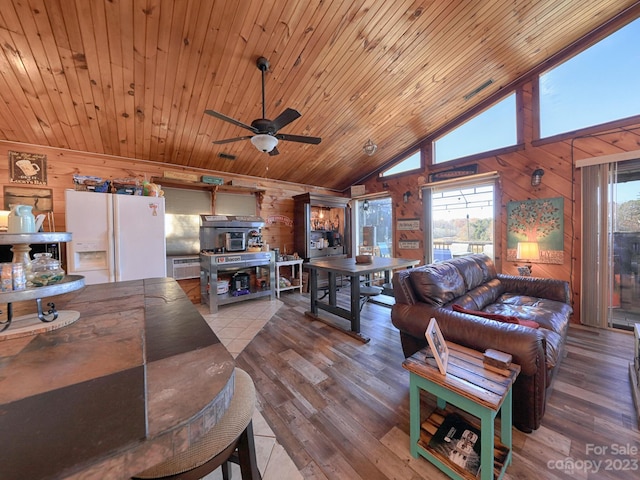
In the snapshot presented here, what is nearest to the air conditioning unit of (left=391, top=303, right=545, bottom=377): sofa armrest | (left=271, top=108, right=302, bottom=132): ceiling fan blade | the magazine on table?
(left=271, top=108, right=302, bottom=132): ceiling fan blade

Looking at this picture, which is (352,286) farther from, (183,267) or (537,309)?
(183,267)

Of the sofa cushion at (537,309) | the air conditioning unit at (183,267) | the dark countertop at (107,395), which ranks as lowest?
the sofa cushion at (537,309)

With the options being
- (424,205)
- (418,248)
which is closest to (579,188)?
(424,205)

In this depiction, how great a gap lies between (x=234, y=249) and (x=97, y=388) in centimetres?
381

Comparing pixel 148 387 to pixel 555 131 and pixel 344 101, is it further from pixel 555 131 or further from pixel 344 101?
pixel 555 131

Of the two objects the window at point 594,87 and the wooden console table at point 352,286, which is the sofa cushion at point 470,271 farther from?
the window at point 594,87

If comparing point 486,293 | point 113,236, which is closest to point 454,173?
point 486,293

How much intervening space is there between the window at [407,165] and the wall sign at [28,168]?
5675mm

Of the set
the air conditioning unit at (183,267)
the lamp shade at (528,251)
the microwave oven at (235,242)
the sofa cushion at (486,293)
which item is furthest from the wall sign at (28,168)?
the lamp shade at (528,251)

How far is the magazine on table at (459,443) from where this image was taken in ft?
4.20

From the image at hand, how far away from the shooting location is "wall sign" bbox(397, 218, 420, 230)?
197 inches

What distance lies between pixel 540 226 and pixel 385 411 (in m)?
3.64

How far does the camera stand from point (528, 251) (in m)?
3.46

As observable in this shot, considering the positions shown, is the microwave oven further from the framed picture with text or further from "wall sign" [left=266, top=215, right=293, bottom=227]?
the framed picture with text
